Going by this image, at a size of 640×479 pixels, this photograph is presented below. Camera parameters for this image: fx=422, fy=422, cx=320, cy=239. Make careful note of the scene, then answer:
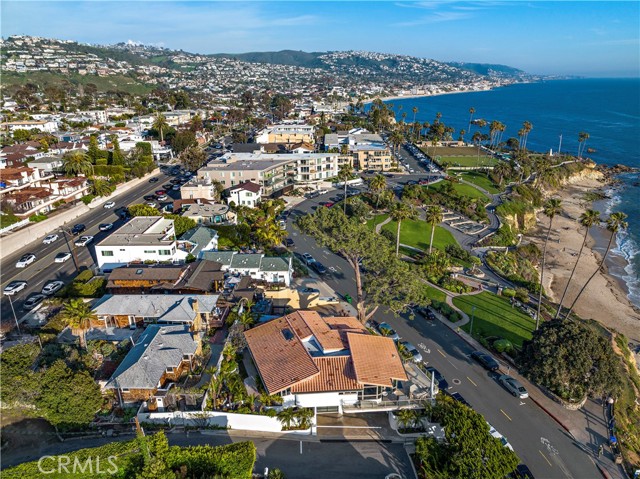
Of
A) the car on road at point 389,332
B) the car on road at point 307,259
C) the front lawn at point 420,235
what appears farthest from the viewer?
Result: the front lawn at point 420,235

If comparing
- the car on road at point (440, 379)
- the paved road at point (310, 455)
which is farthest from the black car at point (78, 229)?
the car on road at point (440, 379)

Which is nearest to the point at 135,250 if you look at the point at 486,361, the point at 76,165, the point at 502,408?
the point at 486,361

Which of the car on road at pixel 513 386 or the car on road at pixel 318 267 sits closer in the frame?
the car on road at pixel 513 386

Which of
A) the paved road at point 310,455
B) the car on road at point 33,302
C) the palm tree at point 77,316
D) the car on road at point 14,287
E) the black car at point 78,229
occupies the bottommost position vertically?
the paved road at point 310,455

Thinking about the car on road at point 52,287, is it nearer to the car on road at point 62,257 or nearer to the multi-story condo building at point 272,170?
the car on road at point 62,257

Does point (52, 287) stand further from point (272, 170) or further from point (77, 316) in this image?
point (272, 170)

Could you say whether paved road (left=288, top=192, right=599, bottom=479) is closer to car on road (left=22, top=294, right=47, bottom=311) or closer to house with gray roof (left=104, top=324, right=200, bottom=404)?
house with gray roof (left=104, top=324, right=200, bottom=404)

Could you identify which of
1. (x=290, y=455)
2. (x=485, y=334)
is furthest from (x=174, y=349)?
(x=485, y=334)

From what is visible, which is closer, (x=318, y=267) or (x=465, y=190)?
(x=318, y=267)
